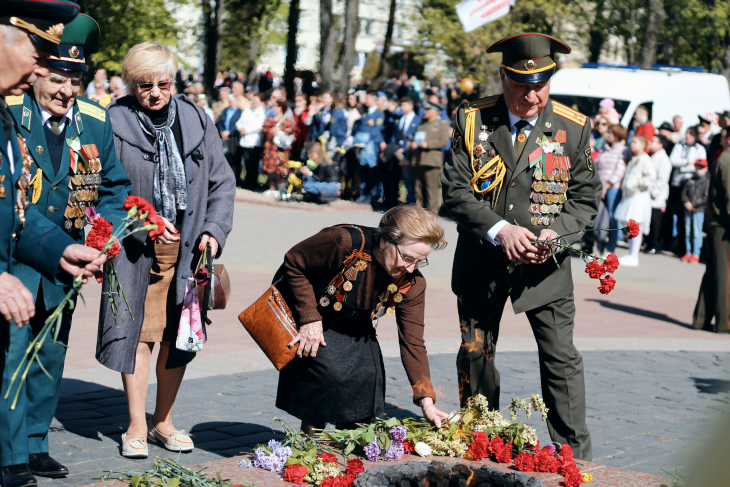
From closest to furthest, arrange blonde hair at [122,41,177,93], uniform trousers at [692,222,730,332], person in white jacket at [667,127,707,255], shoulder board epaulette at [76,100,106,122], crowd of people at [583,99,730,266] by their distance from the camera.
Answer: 1. shoulder board epaulette at [76,100,106,122]
2. blonde hair at [122,41,177,93]
3. uniform trousers at [692,222,730,332]
4. crowd of people at [583,99,730,266]
5. person in white jacket at [667,127,707,255]

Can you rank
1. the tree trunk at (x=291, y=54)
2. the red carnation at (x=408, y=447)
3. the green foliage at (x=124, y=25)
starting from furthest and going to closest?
1. the tree trunk at (x=291, y=54)
2. the green foliage at (x=124, y=25)
3. the red carnation at (x=408, y=447)

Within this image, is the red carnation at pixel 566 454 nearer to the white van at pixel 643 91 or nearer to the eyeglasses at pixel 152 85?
the eyeglasses at pixel 152 85

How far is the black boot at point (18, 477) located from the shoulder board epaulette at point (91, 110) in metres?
1.61

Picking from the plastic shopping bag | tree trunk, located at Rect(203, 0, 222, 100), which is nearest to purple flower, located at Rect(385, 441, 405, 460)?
the plastic shopping bag

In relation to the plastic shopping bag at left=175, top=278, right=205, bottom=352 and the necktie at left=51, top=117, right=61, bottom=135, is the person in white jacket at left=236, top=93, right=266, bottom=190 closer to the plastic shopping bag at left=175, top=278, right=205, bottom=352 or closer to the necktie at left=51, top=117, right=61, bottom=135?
the plastic shopping bag at left=175, top=278, right=205, bottom=352

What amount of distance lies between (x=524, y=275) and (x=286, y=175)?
45.4 ft

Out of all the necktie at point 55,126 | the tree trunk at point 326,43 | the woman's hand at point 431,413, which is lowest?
the woman's hand at point 431,413

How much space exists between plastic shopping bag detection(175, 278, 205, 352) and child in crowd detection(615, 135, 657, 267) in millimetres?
9466

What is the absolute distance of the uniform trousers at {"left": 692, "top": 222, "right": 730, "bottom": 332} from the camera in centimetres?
927

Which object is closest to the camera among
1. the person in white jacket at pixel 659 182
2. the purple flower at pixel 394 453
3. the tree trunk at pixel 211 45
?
the purple flower at pixel 394 453

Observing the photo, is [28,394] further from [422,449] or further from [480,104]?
[480,104]

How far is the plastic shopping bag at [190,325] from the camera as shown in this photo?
4719mm

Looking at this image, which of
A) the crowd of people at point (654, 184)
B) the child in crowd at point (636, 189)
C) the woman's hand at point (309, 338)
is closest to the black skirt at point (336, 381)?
the woman's hand at point (309, 338)

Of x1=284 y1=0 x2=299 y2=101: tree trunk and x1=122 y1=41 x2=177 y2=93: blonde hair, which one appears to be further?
x1=284 y1=0 x2=299 y2=101: tree trunk
